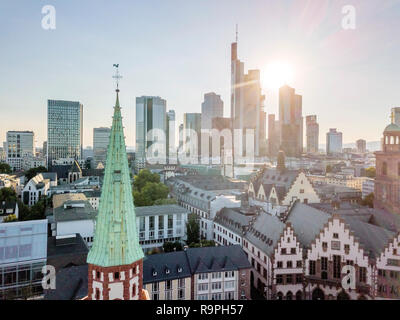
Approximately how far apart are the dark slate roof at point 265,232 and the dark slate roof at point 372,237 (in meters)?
7.68

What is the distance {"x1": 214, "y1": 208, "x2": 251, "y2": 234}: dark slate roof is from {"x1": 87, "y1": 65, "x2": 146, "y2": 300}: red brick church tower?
2941cm

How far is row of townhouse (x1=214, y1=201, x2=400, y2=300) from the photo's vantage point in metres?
26.5

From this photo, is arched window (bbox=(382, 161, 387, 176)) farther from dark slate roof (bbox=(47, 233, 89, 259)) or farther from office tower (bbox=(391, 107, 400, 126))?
dark slate roof (bbox=(47, 233, 89, 259))

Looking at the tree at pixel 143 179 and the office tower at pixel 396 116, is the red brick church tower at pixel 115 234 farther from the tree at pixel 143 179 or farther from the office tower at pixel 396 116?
the tree at pixel 143 179

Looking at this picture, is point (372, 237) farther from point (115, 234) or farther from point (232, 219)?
point (115, 234)

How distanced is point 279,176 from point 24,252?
1846 inches

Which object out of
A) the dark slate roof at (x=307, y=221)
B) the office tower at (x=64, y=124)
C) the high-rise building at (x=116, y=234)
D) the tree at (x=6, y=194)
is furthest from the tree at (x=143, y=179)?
the high-rise building at (x=116, y=234)

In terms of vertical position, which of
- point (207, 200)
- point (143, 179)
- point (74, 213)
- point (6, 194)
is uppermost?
point (143, 179)

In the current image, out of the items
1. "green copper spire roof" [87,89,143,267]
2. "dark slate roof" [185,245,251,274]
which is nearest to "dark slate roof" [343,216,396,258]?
"dark slate roof" [185,245,251,274]

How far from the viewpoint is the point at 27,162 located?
139250mm

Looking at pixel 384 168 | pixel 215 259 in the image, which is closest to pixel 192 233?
pixel 215 259

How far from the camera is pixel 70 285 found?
71.5ft

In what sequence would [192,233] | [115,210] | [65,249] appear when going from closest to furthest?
[115,210] < [65,249] < [192,233]

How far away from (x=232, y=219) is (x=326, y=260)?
1677 centimetres
